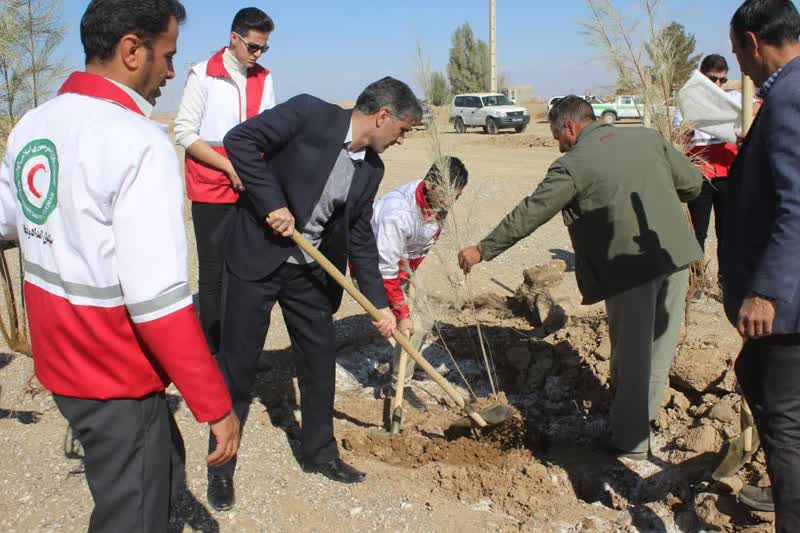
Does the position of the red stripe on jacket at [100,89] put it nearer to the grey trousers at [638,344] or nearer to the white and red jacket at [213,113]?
the white and red jacket at [213,113]

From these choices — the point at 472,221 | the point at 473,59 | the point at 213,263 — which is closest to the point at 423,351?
the point at 472,221

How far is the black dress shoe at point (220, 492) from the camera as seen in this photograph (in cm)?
298

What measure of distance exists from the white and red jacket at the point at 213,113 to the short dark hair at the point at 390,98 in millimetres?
1056

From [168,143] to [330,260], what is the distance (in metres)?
1.63

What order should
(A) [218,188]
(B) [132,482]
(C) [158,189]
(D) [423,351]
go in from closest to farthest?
(C) [158,189]
(B) [132,482]
(A) [218,188]
(D) [423,351]

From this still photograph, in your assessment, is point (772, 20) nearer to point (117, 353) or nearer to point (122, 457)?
point (117, 353)

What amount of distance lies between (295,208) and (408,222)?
111cm

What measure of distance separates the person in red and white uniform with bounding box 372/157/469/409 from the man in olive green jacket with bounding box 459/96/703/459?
48cm

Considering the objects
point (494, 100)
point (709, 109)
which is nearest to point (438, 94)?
point (709, 109)

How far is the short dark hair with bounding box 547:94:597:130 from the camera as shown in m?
3.52

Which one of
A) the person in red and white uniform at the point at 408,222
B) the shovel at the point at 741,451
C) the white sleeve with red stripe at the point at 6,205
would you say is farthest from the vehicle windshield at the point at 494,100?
the white sleeve with red stripe at the point at 6,205

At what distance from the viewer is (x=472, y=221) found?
4.25 m

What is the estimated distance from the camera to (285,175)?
2996 mm

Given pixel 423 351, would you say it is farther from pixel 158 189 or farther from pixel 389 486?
pixel 158 189
